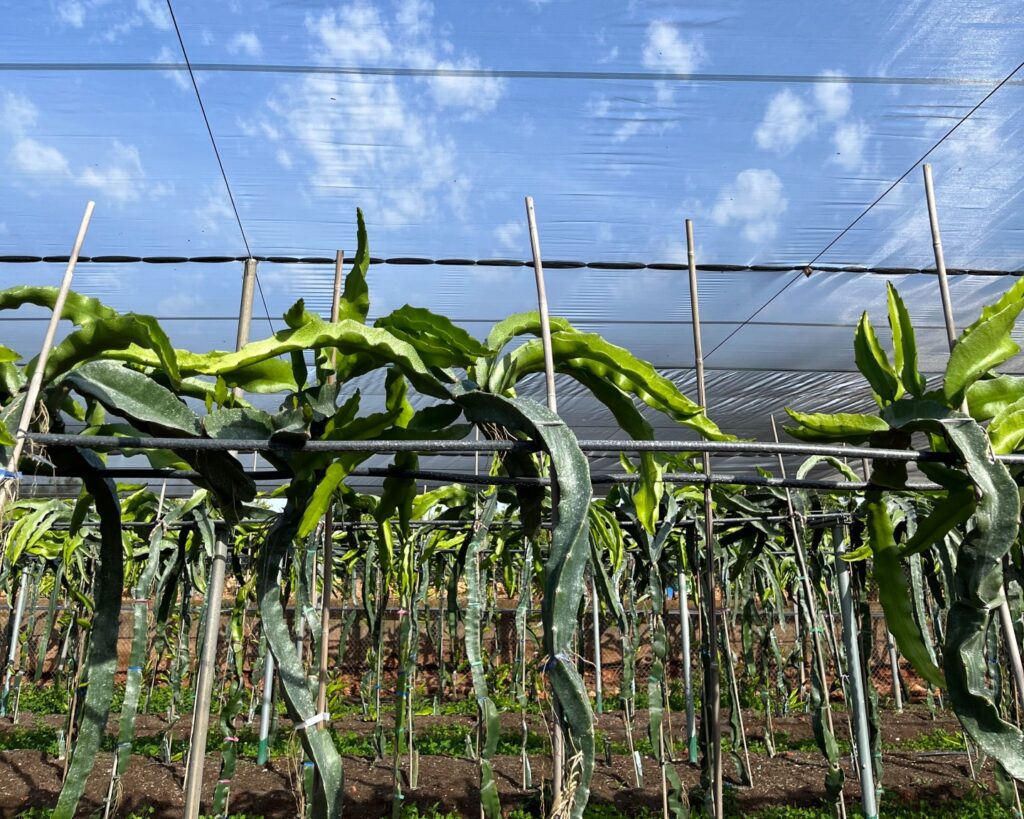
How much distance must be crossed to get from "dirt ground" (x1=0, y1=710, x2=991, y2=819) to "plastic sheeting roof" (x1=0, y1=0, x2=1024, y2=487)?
238 centimetres

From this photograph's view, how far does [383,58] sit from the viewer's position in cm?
296

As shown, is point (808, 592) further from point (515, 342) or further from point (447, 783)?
point (515, 342)

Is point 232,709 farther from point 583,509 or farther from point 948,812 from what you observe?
point 948,812

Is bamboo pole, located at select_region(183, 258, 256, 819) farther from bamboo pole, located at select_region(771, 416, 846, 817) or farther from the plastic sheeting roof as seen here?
the plastic sheeting roof

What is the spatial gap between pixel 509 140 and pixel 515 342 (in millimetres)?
1855

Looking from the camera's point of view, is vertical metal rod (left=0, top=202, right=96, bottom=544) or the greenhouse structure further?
the greenhouse structure

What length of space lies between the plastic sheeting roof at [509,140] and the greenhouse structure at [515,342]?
0.02 meters

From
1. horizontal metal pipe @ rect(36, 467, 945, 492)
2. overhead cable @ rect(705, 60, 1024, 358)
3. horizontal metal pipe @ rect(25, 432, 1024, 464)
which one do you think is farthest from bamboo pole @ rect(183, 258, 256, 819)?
overhead cable @ rect(705, 60, 1024, 358)

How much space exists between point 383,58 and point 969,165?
245 cm

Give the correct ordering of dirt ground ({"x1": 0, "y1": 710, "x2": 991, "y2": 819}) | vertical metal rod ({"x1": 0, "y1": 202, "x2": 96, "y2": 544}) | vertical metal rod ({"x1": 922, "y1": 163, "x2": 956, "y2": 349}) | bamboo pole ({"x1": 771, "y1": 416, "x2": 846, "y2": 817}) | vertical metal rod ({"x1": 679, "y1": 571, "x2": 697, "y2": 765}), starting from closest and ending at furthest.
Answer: vertical metal rod ({"x1": 0, "y1": 202, "x2": 96, "y2": 544}), vertical metal rod ({"x1": 922, "y1": 163, "x2": 956, "y2": 349}), bamboo pole ({"x1": 771, "y1": 416, "x2": 846, "y2": 817}), dirt ground ({"x1": 0, "y1": 710, "x2": 991, "y2": 819}), vertical metal rod ({"x1": 679, "y1": 571, "x2": 697, "y2": 765})

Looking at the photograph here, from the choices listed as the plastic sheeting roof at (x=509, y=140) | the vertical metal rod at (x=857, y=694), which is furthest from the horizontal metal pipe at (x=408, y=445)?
the plastic sheeting roof at (x=509, y=140)

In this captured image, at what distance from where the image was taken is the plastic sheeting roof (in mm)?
2859

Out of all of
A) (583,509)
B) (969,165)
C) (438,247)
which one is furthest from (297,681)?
(969,165)

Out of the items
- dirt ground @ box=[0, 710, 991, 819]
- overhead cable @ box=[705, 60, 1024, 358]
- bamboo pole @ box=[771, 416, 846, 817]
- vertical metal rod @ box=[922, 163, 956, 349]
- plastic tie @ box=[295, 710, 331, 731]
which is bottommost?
dirt ground @ box=[0, 710, 991, 819]
